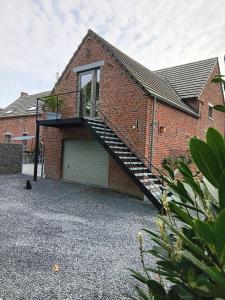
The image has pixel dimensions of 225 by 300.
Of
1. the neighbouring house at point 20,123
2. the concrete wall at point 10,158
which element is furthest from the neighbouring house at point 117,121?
the neighbouring house at point 20,123

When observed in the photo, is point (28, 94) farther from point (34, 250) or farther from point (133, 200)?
point (34, 250)

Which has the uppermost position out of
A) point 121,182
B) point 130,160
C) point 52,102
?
point 52,102

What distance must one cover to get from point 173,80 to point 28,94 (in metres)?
20.3

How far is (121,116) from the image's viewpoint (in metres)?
11.2

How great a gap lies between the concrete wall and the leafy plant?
15.3m

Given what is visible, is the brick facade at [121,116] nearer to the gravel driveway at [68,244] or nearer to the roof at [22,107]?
the gravel driveway at [68,244]

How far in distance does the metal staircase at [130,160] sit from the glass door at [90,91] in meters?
1.48

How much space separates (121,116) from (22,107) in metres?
18.6

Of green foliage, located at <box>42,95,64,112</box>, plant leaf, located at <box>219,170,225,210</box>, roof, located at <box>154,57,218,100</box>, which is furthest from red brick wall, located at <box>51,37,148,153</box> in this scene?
plant leaf, located at <box>219,170,225,210</box>

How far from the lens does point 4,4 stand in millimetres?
7676

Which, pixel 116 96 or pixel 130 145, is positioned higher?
pixel 116 96

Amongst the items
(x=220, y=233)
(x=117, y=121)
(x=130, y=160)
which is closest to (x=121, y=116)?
(x=117, y=121)

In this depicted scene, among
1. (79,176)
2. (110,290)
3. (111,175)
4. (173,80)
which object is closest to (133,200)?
(111,175)

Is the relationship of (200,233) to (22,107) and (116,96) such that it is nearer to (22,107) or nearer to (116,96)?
(116,96)
